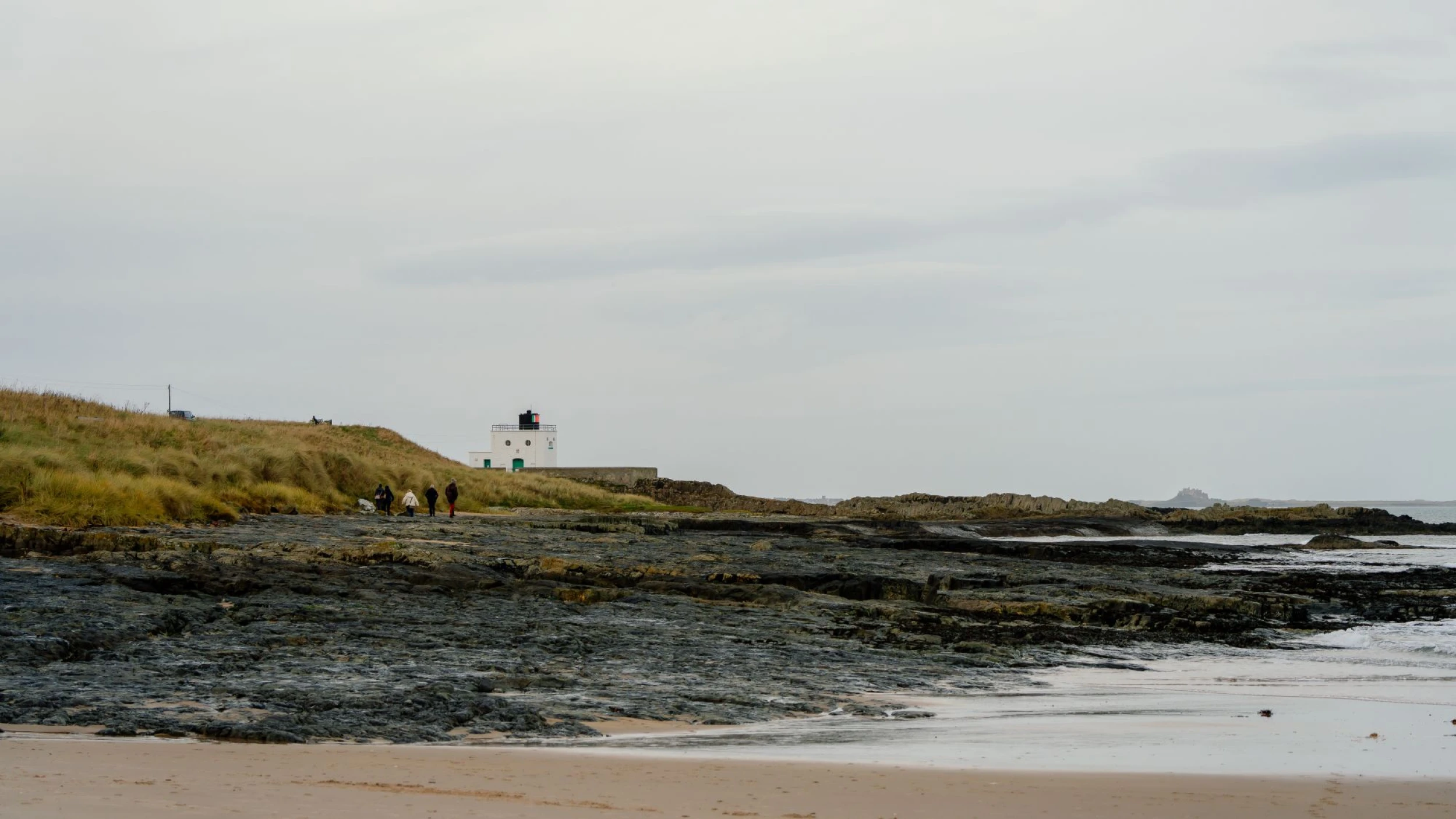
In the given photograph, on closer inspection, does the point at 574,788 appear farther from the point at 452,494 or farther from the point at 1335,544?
the point at 1335,544

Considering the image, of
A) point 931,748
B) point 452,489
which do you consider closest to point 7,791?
point 931,748

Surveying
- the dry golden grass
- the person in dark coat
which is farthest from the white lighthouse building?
the person in dark coat

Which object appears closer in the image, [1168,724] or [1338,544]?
[1168,724]

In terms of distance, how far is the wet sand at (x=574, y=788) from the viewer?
205 inches

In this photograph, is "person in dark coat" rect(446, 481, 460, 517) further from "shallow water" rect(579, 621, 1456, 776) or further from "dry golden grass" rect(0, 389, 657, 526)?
"shallow water" rect(579, 621, 1456, 776)

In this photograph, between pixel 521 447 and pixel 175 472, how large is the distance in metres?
45.1

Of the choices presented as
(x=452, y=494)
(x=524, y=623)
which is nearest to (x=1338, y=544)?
(x=452, y=494)

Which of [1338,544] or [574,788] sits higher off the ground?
[574,788]

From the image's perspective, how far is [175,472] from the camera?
87.7 ft

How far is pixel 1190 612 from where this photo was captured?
660 inches

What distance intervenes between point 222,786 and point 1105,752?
485 centimetres

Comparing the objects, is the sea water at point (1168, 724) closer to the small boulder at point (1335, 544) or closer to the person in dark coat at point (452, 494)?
the person in dark coat at point (452, 494)

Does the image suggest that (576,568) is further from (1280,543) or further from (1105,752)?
(1280,543)

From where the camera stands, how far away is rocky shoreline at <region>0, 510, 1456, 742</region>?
26.8 feet
